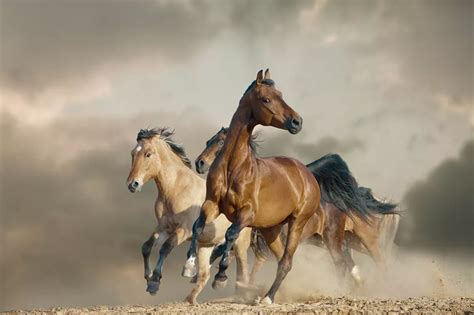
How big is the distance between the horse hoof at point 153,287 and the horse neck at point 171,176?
1.64m

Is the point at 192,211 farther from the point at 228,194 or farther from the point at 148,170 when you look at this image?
the point at 228,194

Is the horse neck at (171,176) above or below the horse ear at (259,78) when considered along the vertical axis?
below

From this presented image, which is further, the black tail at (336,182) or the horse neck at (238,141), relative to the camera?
the black tail at (336,182)

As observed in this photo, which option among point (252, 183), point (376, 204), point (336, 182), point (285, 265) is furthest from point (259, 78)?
point (376, 204)

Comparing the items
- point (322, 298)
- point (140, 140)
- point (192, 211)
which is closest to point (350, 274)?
point (322, 298)

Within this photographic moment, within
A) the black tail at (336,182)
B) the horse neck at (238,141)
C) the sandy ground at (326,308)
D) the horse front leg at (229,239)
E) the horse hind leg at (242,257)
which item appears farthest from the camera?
the black tail at (336,182)

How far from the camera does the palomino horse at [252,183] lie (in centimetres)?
1205

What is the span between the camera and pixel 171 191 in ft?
47.1

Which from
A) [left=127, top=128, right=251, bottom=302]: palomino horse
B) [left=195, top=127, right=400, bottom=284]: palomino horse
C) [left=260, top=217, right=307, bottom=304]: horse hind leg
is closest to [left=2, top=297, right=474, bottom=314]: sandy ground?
[left=260, top=217, right=307, bottom=304]: horse hind leg

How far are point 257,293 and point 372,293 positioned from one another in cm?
238

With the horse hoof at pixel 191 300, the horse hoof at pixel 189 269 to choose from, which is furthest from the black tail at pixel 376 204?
the horse hoof at pixel 189 269

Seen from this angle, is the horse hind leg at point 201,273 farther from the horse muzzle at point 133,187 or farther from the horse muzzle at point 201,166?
the horse muzzle at point 133,187

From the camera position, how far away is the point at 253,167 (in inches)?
483

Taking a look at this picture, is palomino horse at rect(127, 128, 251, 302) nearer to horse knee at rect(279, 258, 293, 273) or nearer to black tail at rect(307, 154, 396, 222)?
horse knee at rect(279, 258, 293, 273)
